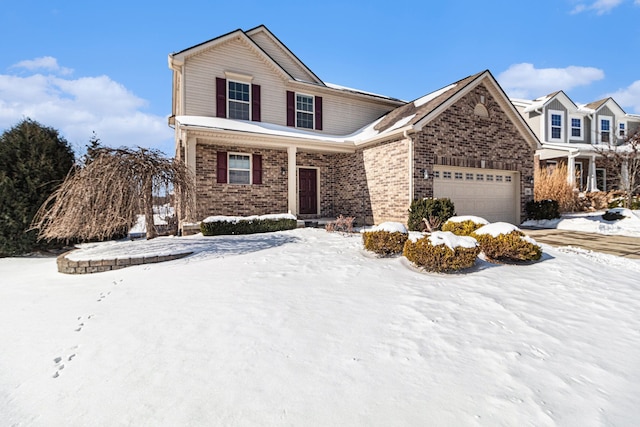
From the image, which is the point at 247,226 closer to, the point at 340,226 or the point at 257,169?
the point at 340,226

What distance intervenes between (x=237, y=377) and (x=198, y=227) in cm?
775

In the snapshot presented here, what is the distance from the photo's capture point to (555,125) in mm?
19906

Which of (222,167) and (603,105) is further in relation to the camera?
(603,105)

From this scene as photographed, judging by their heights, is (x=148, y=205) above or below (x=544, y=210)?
above

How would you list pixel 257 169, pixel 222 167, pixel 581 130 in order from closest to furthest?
pixel 222 167
pixel 257 169
pixel 581 130

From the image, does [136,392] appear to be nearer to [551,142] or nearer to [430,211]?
[430,211]

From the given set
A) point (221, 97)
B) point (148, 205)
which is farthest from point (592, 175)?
point (148, 205)

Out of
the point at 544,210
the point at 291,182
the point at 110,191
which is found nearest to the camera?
the point at 110,191

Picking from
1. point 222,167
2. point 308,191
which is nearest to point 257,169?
point 222,167

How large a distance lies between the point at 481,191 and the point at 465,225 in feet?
19.4

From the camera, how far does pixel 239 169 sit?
1173 centimetres

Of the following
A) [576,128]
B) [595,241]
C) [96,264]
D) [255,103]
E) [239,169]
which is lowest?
[96,264]

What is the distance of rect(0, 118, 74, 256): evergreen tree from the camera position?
26.8 feet

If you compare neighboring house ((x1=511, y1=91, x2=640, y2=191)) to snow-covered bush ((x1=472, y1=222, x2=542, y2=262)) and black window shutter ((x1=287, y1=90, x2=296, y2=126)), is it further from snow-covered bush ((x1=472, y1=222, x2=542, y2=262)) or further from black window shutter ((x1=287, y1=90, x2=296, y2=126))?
snow-covered bush ((x1=472, y1=222, x2=542, y2=262))
